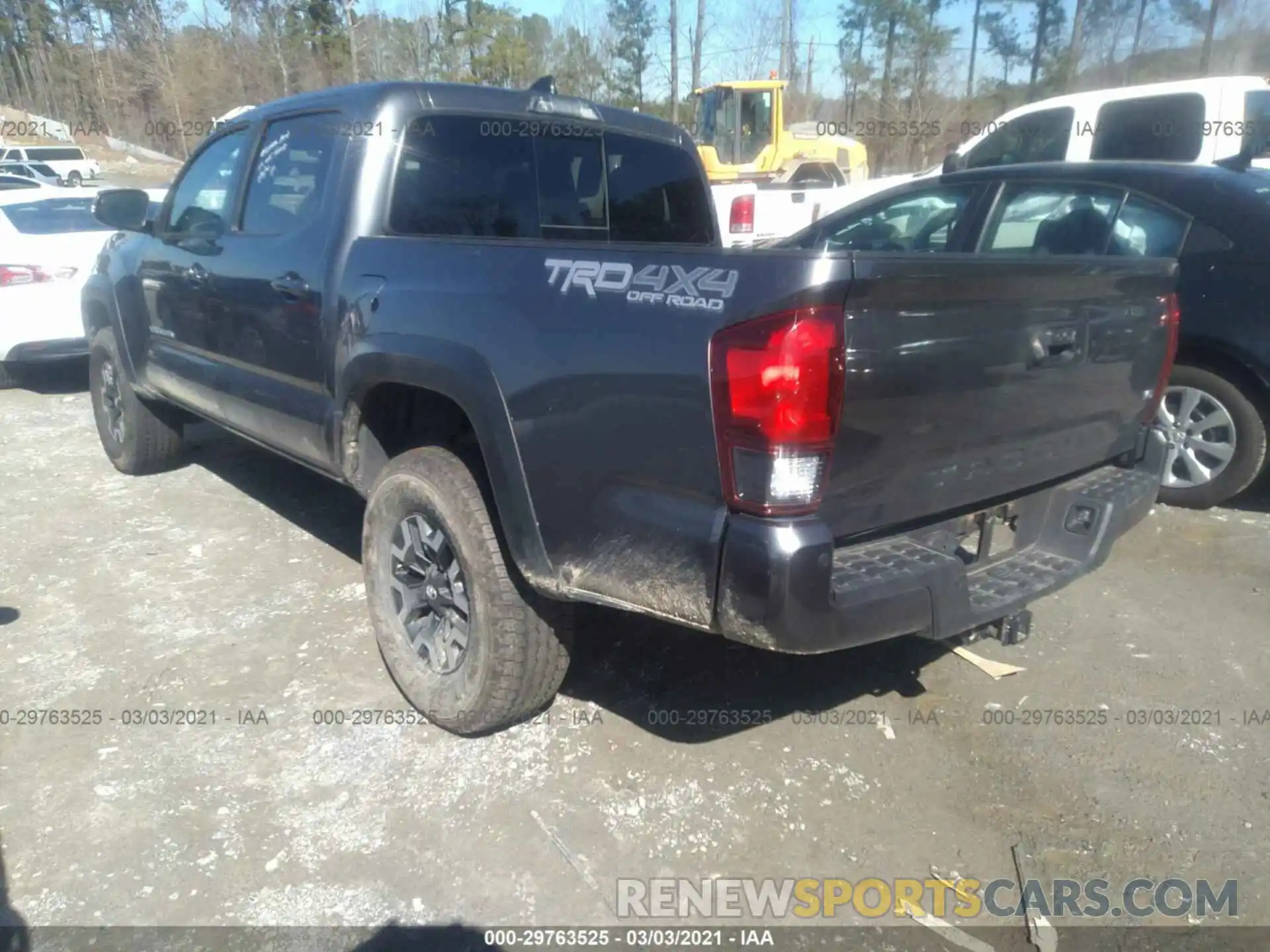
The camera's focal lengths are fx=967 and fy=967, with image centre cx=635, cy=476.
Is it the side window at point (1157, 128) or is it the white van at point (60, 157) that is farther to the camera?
the white van at point (60, 157)

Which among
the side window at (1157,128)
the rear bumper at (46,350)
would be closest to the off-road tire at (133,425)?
the rear bumper at (46,350)

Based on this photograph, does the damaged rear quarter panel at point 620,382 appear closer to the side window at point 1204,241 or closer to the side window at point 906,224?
the side window at point 906,224

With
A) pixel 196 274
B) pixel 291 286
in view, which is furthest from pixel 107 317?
pixel 291 286

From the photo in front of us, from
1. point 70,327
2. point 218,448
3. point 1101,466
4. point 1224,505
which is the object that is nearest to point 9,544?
point 218,448

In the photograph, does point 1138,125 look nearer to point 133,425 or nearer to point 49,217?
point 133,425

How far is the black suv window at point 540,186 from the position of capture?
3.35 meters

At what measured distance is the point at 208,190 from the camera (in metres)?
4.38

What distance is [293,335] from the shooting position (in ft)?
11.4

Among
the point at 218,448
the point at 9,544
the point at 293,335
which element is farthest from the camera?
the point at 218,448

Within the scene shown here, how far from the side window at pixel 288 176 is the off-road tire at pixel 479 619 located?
3.57 ft

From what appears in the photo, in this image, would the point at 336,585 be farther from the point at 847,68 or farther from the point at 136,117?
the point at 136,117

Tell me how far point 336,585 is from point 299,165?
1.74 m

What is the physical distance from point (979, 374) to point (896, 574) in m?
0.55

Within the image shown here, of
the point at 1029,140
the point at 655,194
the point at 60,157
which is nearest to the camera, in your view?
the point at 655,194
